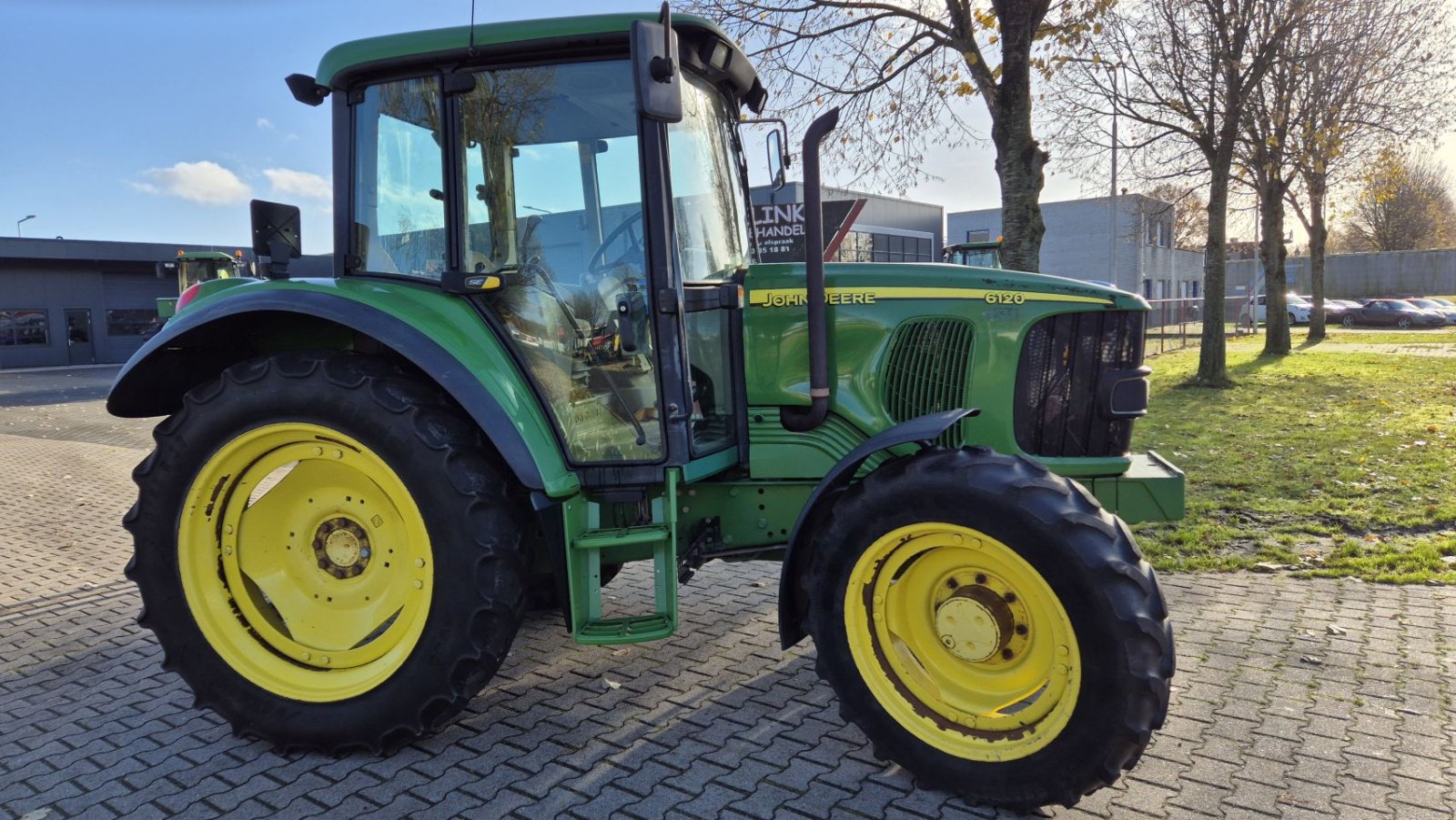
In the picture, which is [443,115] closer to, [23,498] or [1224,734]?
[1224,734]

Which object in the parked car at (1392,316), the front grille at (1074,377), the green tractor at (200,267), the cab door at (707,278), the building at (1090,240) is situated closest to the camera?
the cab door at (707,278)

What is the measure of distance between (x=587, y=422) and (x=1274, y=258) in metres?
20.1

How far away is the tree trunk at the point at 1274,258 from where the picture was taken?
18562mm

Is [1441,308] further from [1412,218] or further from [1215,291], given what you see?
[1215,291]

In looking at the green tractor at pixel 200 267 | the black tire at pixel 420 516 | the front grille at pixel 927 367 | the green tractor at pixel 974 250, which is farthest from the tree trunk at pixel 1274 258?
the green tractor at pixel 200 267

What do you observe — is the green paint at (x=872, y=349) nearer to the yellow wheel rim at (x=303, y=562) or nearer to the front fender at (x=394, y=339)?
the front fender at (x=394, y=339)

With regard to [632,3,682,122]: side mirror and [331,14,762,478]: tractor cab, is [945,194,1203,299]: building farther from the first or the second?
[632,3,682,122]: side mirror

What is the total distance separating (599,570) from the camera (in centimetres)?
315

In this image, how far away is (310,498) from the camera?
3369 millimetres

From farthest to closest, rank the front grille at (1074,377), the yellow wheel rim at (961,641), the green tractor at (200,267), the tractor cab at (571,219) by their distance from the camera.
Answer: the green tractor at (200,267) < the front grille at (1074,377) < the tractor cab at (571,219) < the yellow wheel rim at (961,641)

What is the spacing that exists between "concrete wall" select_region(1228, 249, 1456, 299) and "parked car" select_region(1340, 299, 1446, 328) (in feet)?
32.2

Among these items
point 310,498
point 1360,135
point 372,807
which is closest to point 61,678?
point 310,498

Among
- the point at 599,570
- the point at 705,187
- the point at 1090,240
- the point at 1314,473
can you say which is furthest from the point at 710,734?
the point at 1090,240

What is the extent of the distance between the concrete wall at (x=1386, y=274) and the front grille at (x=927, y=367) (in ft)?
171
